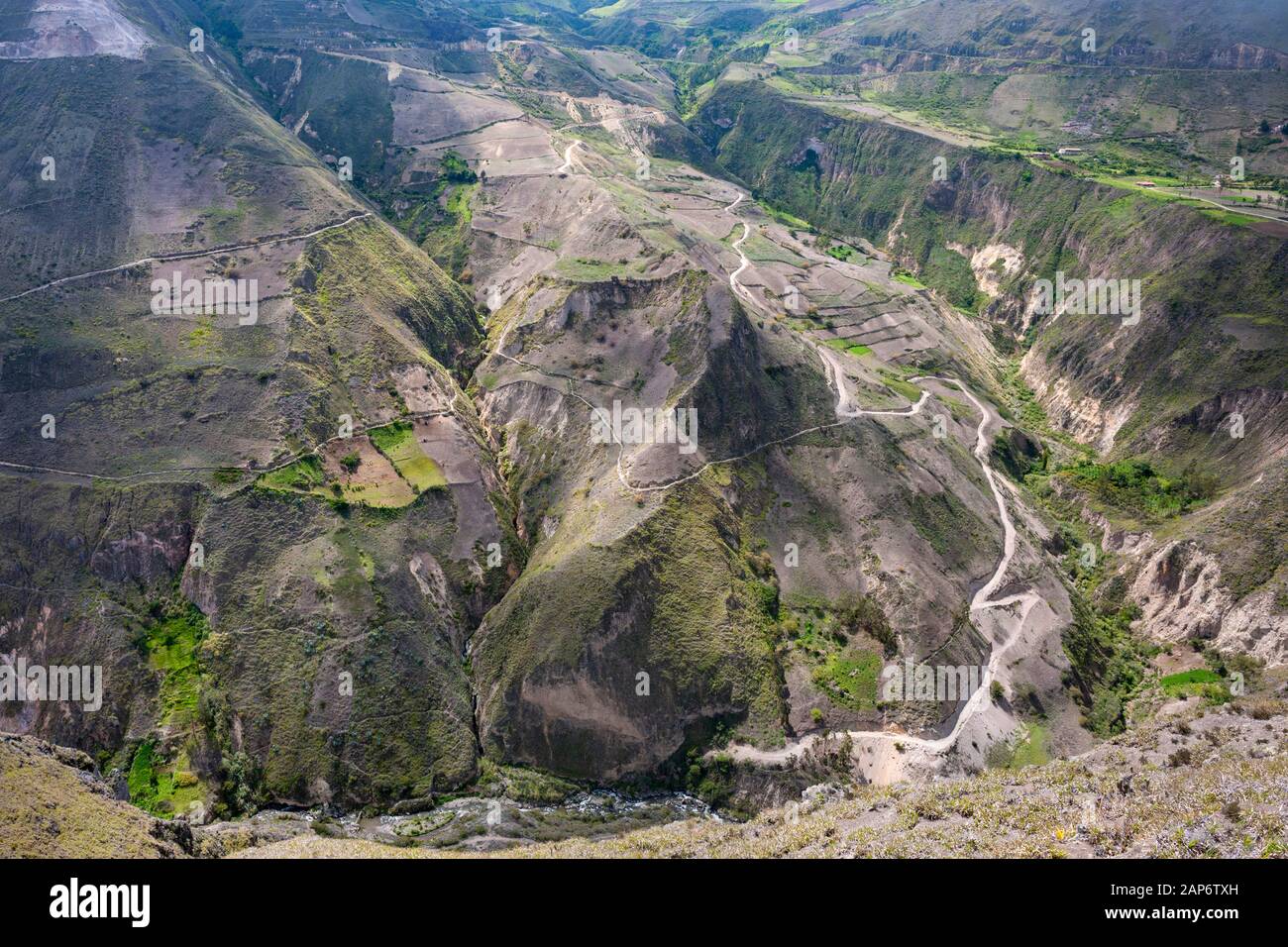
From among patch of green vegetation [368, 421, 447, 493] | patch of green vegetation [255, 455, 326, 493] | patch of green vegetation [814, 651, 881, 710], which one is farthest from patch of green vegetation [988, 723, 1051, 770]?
patch of green vegetation [255, 455, 326, 493]

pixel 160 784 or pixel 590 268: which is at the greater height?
pixel 590 268

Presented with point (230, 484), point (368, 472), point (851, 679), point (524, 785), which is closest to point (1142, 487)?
point (851, 679)

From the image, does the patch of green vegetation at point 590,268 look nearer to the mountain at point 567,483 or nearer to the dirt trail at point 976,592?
the mountain at point 567,483

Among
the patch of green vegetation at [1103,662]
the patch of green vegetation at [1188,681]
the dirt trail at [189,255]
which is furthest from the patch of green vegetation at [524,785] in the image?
the dirt trail at [189,255]

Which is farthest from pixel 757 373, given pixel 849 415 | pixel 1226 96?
pixel 1226 96

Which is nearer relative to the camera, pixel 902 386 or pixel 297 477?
pixel 297 477

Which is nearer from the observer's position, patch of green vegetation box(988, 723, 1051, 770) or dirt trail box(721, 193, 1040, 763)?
dirt trail box(721, 193, 1040, 763)

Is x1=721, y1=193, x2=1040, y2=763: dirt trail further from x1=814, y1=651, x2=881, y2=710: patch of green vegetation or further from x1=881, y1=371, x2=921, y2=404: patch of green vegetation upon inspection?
x1=814, y1=651, x2=881, y2=710: patch of green vegetation

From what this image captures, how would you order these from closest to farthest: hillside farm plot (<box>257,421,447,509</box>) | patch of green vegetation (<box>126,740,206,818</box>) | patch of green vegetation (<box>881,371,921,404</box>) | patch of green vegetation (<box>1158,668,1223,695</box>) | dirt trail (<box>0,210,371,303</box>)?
patch of green vegetation (<box>126,740,206,818</box>) → patch of green vegetation (<box>1158,668,1223,695</box>) → hillside farm plot (<box>257,421,447,509</box>) → dirt trail (<box>0,210,371,303</box>) → patch of green vegetation (<box>881,371,921,404</box>)

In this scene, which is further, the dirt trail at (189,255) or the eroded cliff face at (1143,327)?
the dirt trail at (189,255)

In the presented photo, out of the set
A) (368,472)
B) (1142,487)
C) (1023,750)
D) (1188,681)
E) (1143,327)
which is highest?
(1143,327)

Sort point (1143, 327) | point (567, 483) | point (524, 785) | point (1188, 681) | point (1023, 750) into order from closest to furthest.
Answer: point (524, 785), point (1023, 750), point (1188, 681), point (567, 483), point (1143, 327)

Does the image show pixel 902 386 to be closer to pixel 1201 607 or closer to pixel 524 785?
pixel 1201 607

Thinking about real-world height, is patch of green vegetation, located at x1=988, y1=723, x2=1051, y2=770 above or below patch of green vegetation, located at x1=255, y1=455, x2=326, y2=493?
below
